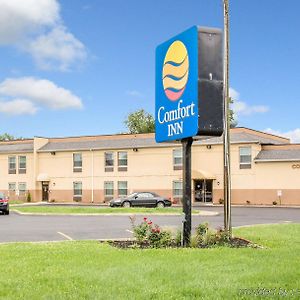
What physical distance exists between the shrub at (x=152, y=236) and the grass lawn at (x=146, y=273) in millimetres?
1192

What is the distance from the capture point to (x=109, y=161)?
55.4m

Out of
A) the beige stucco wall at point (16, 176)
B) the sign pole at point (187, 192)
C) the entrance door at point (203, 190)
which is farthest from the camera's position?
the beige stucco wall at point (16, 176)

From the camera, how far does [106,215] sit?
3184cm

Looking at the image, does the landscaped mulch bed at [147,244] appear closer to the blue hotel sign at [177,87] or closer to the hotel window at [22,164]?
the blue hotel sign at [177,87]

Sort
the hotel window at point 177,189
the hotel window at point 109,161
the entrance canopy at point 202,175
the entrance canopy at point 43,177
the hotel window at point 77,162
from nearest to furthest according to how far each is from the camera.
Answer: the entrance canopy at point 202,175 < the hotel window at point 177,189 < the hotel window at point 109,161 < the hotel window at point 77,162 < the entrance canopy at point 43,177

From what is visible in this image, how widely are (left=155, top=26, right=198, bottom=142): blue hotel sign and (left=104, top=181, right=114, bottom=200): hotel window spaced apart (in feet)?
133

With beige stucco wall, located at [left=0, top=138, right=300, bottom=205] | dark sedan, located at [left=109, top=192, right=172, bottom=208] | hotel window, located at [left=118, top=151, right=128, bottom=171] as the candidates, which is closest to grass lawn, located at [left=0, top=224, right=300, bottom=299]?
dark sedan, located at [left=109, top=192, right=172, bottom=208]

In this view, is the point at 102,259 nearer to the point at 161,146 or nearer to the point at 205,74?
the point at 205,74

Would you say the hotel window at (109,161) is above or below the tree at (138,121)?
below

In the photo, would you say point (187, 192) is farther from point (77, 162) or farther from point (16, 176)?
point (16, 176)

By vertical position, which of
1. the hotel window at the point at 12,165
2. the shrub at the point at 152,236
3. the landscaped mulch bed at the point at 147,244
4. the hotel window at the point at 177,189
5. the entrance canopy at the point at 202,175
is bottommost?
the landscaped mulch bed at the point at 147,244

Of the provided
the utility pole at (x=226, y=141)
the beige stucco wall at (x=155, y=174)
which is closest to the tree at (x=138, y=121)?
the beige stucco wall at (x=155, y=174)

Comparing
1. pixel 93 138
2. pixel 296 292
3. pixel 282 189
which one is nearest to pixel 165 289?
pixel 296 292

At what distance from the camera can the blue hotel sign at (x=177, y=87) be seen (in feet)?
43.9
